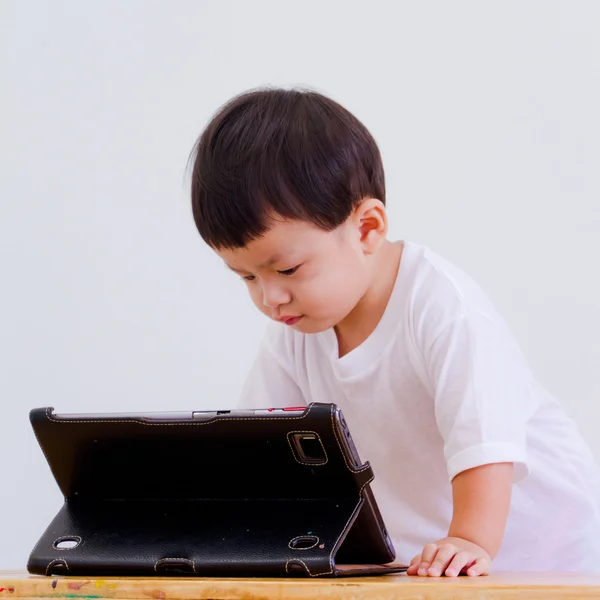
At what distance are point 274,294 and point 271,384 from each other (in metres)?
0.26

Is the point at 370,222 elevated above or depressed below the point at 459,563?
above

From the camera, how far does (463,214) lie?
1632mm

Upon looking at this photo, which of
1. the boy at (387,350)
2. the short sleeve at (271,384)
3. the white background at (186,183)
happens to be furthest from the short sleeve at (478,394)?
the white background at (186,183)

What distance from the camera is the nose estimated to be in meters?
0.89

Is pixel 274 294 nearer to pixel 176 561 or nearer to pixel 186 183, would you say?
pixel 176 561

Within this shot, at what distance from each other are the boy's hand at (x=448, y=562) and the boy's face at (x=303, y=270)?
26 centimetres

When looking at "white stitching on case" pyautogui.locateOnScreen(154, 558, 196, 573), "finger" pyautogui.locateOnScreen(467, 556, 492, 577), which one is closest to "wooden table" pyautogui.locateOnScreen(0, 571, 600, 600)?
"white stitching on case" pyautogui.locateOnScreen(154, 558, 196, 573)

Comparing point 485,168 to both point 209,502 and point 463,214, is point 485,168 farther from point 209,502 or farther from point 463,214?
point 209,502

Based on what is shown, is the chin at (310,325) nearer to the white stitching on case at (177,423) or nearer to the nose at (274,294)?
the nose at (274,294)

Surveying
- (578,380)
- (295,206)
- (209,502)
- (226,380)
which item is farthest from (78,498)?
(578,380)

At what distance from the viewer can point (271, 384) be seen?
1130 millimetres

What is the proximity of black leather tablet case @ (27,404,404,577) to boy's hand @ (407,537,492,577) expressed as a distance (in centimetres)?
2

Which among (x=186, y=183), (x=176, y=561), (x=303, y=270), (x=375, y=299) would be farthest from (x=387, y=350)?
(x=186, y=183)

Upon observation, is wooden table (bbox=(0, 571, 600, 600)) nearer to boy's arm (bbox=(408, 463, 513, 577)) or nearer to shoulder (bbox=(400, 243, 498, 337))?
boy's arm (bbox=(408, 463, 513, 577))
